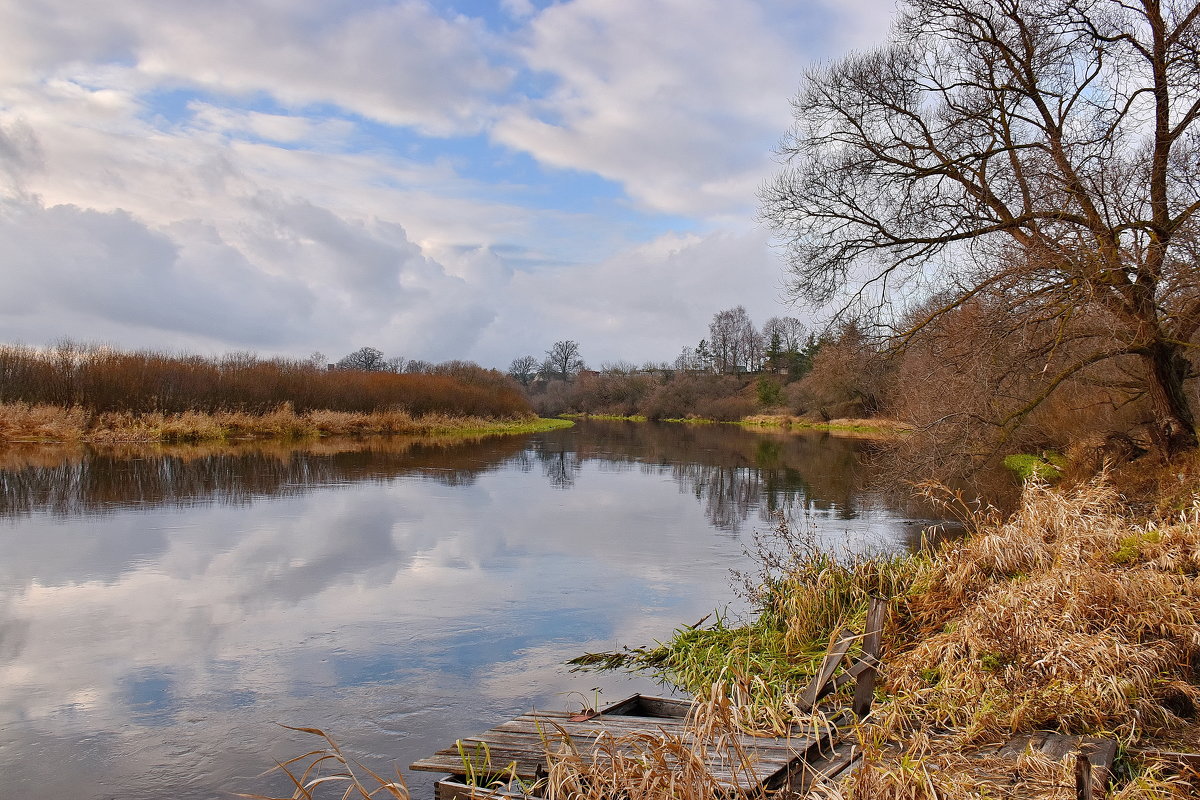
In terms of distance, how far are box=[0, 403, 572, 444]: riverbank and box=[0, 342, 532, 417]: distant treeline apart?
1.45 feet

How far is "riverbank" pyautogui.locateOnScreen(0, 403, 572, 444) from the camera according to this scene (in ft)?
85.5

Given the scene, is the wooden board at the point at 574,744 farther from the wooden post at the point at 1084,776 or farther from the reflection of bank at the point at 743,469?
the reflection of bank at the point at 743,469

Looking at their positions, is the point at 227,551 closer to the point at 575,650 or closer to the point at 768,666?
the point at 575,650

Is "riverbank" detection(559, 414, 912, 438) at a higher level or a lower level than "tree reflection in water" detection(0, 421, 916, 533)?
higher

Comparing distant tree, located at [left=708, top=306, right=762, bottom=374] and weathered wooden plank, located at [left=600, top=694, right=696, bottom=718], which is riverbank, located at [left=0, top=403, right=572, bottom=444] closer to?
weathered wooden plank, located at [left=600, top=694, right=696, bottom=718]

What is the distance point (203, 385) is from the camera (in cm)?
3130

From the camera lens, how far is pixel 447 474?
2230cm

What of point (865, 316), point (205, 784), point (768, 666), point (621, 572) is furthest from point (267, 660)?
point (865, 316)

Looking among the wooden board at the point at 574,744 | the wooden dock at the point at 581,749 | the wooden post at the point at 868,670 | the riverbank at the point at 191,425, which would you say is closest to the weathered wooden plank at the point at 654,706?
the wooden dock at the point at 581,749

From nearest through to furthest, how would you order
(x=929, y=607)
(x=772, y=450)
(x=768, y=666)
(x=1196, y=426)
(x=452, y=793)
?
(x=452, y=793) → (x=768, y=666) → (x=929, y=607) → (x=1196, y=426) → (x=772, y=450)

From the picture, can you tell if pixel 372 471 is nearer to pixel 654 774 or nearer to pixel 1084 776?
pixel 654 774

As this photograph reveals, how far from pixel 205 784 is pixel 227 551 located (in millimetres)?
7001

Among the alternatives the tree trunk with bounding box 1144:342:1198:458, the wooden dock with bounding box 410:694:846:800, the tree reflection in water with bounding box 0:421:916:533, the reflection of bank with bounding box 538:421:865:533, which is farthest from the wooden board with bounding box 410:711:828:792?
the tree trunk with bounding box 1144:342:1198:458

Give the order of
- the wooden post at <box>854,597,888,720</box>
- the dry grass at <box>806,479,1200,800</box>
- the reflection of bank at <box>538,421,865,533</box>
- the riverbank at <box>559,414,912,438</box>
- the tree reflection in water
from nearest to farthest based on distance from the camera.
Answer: the dry grass at <box>806,479,1200,800</box> → the wooden post at <box>854,597,888,720</box> → the tree reflection in water → the reflection of bank at <box>538,421,865,533</box> → the riverbank at <box>559,414,912,438</box>
